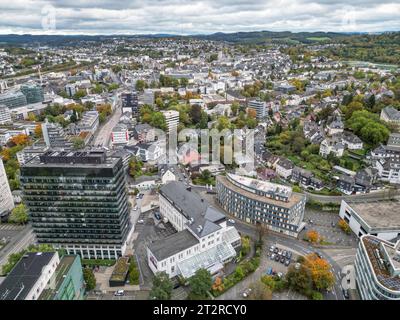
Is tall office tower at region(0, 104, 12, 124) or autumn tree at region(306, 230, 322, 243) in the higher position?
tall office tower at region(0, 104, 12, 124)

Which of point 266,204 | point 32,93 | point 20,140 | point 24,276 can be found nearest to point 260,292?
point 266,204

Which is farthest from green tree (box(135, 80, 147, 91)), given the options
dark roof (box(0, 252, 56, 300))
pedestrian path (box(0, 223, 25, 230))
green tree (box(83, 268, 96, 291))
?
dark roof (box(0, 252, 56, 300))

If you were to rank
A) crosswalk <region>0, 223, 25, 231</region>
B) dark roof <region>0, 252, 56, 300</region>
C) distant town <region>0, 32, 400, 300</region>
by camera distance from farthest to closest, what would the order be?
crosswalk <region>0, 223, 25, 231</region>
distant town <region>0, 32, 400, 300</region>
dark roof <region>0, 252, 56, 300</region>

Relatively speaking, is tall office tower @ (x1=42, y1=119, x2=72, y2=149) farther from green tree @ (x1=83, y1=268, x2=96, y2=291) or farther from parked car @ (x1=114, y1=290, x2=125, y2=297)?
parked car @ (x1=114, y1=290, x2=125, y2=297)

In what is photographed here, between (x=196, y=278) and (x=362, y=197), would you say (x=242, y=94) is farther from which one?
(x=196, y=278)

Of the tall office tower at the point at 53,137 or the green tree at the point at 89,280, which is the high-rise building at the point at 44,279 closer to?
the green tree at the point at 89,280

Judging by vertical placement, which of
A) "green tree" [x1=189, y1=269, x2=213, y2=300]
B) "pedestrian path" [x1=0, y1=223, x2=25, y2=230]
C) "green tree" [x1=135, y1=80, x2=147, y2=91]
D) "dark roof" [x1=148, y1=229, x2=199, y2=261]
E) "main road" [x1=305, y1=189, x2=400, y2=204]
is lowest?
"pedestrian path" [x1=0, y1=223, x2=25, y2=230]
